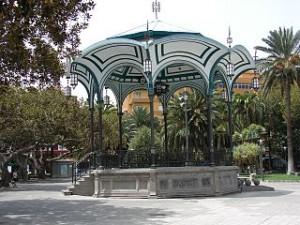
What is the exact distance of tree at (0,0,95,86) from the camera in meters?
12.8

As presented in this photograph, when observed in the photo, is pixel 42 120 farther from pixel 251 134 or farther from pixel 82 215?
pixel 251 134

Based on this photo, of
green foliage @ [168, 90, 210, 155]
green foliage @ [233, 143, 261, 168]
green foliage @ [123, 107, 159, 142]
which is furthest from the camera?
green foliage @ [123, 107, 159, 142]

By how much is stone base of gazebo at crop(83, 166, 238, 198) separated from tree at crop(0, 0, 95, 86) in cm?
790

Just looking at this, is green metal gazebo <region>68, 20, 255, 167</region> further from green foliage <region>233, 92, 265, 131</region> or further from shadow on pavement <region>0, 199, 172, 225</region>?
green foliage <region>233, 92, 265, 131</region>

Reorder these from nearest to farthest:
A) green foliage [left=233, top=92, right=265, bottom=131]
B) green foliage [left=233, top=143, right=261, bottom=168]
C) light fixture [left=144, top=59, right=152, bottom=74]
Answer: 1. light fixture [left=144, top=59, right=152, bottom=74]
2. green foliage [left=233, top=143, right=261, bottom=168]
3. green foliage [left=233, top=92, right=265, bottom=131]

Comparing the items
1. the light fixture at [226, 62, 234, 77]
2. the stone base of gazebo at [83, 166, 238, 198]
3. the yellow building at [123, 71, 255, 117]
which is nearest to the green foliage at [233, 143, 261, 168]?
the light fixture at [226, 62, 234, 77]

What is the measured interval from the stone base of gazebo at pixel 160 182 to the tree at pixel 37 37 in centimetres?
790

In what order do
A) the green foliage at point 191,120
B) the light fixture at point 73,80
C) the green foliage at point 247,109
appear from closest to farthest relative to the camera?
the light fixture at point 73,80 < the green foliage at point 191,120 < the green foliage at point 247,109

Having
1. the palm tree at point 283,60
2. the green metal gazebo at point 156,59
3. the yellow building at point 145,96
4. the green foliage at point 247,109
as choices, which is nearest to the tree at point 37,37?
the green metal gazebo at point 156,59

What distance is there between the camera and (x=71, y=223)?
551 inches

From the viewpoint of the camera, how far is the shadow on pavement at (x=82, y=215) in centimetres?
1438

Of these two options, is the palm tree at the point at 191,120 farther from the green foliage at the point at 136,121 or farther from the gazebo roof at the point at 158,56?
the gazebo roof at the point at 158,56

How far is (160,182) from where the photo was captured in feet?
71.5

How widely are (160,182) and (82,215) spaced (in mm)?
6378
